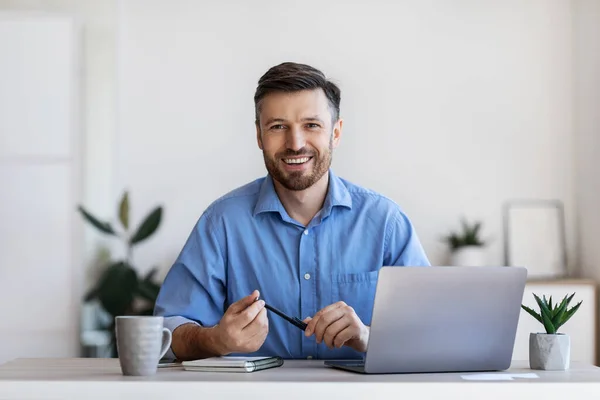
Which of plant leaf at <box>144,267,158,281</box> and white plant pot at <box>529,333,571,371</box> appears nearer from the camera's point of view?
white plant pot at <box>529,333,571,371</box>

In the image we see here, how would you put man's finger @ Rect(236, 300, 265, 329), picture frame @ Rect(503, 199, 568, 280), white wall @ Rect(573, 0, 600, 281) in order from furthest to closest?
picture frame @ Rect(503, 199, 568, 280) < white wall @ Rect(573, 0, 600, 281) < man's finger @ Rect(236, 300, 265, 329)

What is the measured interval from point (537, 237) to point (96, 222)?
8.66 ft

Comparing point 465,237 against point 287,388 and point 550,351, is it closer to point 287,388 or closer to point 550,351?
point 550,351

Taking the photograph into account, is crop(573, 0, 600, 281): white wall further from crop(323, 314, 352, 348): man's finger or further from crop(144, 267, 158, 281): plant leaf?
crop(323, 314, 352, 348): man's finger

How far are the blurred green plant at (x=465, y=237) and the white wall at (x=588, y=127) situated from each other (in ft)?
2.06

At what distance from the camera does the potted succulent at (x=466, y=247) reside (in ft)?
15.8

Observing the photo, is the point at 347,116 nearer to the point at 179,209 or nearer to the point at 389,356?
the point at 179,209

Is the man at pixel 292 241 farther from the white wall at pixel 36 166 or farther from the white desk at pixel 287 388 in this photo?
the white wall at pixel 36 166

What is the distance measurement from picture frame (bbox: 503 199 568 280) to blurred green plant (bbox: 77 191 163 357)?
84.0 inches

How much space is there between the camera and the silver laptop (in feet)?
5.35

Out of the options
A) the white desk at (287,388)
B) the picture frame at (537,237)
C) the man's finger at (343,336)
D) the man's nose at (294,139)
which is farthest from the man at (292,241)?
the picture frame at (537,237)

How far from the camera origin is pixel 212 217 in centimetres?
248

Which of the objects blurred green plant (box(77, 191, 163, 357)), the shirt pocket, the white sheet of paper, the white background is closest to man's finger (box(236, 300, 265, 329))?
the white sheet of paper

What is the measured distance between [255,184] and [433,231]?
2643mm
